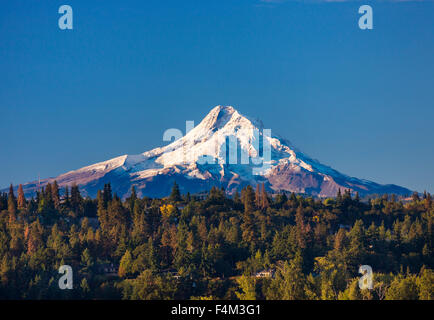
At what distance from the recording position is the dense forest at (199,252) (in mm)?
125500

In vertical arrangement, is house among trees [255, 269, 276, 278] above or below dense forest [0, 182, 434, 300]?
below

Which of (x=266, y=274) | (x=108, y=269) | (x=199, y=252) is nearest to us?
(x=266, y=274)

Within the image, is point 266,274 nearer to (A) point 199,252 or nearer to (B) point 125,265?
(A) point 199,252

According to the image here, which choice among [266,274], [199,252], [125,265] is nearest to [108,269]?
[125,265]

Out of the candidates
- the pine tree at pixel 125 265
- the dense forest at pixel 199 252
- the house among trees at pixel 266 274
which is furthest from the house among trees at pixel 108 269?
the house among trees at pixel 266 274

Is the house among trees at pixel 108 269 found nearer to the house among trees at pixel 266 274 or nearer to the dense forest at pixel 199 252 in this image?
the dense forest at pixel 199 252

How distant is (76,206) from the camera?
188 metres

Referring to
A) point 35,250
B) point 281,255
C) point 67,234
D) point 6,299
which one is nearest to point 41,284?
point 6,299

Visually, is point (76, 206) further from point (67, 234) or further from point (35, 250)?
point (35, 250)

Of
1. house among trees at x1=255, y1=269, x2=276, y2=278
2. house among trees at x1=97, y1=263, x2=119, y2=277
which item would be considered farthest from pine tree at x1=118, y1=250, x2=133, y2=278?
house among trees at x1=255, y1=269, x2=276, y2=278

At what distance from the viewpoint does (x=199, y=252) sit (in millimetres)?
147125

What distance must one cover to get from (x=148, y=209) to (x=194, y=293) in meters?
55.8

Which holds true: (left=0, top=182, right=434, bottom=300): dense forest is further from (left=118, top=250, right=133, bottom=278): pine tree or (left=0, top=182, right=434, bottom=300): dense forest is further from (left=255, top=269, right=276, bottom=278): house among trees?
(left=255, top=269, right=276, bottom=278): house among trees

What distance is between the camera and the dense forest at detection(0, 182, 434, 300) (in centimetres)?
12550
